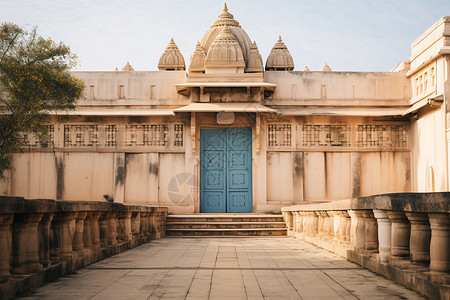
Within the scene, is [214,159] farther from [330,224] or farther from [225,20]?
Answer: [330,224]

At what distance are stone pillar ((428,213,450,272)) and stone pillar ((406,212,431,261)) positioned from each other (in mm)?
484

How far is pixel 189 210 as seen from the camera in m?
19.0

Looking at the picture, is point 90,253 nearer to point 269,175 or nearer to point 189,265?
point 189,265

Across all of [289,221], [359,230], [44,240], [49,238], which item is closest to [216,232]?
[289,221]

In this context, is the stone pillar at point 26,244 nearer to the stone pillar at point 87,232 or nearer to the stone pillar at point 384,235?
the stone pillar at point 87,232

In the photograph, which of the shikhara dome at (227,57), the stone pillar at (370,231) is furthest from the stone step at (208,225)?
the stone pillar at (370,231)

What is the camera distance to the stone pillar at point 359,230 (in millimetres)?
7508

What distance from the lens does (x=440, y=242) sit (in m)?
4.76

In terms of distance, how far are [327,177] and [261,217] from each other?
11.7 feet

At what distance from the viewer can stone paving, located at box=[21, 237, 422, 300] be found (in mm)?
5238

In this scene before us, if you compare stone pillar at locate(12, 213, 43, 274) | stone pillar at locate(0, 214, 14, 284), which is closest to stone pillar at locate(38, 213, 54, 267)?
stone pillar at locate(12, 213, 43, 274)

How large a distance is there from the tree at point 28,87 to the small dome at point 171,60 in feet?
15.0

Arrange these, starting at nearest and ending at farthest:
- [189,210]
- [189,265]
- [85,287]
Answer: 1. [85,287]
2. [189,265]
3. [189,210]

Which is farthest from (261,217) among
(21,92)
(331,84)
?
(21,92)
